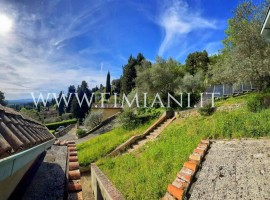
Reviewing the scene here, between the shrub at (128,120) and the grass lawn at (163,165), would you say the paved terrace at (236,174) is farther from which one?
the shrub at (128,120)

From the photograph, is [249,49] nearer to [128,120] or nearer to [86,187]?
[128,120]

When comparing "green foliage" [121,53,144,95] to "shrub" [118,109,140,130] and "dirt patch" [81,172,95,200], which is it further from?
"dirt patch" [81,172,95,200]

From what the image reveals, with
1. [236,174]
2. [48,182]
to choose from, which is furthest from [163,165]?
[48,182]

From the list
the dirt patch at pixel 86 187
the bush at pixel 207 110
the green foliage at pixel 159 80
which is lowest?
the dirt patch at pixel 86 187

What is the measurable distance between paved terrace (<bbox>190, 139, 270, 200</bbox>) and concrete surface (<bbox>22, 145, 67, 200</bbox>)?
282cm

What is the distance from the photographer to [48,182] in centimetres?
411

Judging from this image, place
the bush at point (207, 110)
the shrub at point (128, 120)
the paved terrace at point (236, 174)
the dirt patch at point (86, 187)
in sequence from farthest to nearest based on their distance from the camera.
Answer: the shrub at point (128, 120) → the bush at point (207, 110) → the dirt patch at point (86, 187) → the paved terrace at point (236, 174)

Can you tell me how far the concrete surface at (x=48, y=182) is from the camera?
3.48 metres

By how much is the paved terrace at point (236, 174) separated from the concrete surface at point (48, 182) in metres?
2.82

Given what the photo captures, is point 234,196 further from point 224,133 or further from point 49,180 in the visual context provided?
point 224,133

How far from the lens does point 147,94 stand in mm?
25328

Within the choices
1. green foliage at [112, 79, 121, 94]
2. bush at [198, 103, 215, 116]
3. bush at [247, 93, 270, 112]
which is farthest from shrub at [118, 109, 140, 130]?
green foliage at [112, 79, 121, 94]

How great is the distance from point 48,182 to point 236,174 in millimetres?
4233

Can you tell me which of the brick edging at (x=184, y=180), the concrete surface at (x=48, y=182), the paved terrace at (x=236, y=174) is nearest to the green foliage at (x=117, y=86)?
the paved terrace at (x=236, y=174)
